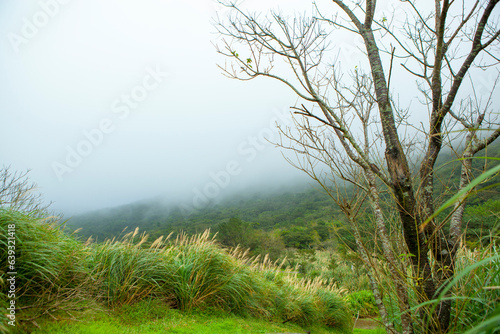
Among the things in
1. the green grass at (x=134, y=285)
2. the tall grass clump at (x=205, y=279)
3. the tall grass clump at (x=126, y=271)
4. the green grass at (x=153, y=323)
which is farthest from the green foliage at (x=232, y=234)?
the tall grass clump at (x=126, y=271)

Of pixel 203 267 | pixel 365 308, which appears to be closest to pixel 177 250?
pixel 203 267

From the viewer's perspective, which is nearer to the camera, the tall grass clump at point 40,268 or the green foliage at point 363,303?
the tall grass clump at point 40,268

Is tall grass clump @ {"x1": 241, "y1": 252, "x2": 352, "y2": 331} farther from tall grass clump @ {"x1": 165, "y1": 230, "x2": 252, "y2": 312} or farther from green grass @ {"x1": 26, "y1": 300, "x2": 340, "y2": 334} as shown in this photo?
green grass @ {"x1": 26, "y1": 300, "x2": 340, "y2": 334}

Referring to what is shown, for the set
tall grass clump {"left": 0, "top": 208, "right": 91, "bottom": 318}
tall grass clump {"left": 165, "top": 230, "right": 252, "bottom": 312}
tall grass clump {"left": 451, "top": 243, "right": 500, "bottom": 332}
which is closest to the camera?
tall grass clump {"left": 451, "top": 243, "right": 500, "bottom": 332}

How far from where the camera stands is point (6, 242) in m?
2.60

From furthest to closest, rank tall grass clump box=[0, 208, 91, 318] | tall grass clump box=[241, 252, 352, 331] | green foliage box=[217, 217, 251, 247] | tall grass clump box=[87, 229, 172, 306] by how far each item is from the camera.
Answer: green foliage box=[217, 217, 251, 247] → tall grass clump box=[241, 252, 352, 331] → tall grass clump box=[87, 229, 172, 306] → tall grass clump box=[0, 208, 91, 318]

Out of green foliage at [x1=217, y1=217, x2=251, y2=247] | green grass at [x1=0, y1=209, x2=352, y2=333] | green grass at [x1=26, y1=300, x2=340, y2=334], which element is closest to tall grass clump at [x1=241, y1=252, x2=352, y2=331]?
green grass at [x1=0, y1=209, x2=352, y2=333]

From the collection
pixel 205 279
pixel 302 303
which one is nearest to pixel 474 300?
pixel 205 279

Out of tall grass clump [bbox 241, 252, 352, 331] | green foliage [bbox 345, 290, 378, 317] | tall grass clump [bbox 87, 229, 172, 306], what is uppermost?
tall grass clump [bbox 87, 229, 172, 306]

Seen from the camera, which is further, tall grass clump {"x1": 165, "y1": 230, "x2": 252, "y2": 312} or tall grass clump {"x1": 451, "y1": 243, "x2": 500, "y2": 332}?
tall grass clump {"x1": 165, "y1": 230, "x2": 252, "y2": 312}

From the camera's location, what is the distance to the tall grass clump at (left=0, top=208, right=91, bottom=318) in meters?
2.60

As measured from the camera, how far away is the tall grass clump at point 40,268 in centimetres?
260

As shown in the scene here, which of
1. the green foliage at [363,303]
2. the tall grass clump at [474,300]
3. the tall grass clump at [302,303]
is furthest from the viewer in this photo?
the green foliage at [363,303]

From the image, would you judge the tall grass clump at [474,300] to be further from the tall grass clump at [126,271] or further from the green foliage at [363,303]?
the green foliage at [363,303]
